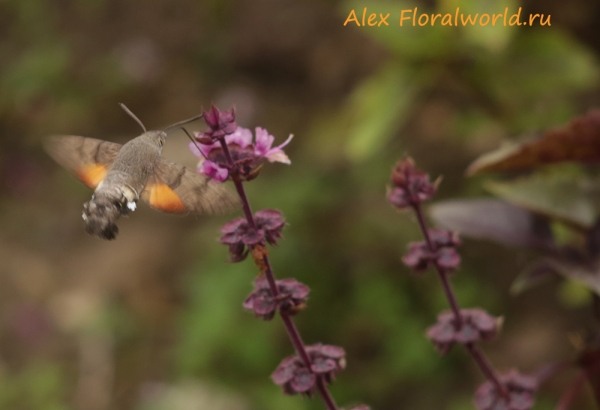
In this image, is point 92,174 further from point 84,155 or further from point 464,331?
point 464,331

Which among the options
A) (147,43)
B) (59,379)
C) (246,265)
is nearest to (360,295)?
(246,265)

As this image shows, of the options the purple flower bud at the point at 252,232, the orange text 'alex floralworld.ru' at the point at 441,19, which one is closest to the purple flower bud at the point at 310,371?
the purple flower bud at the point at 252,232

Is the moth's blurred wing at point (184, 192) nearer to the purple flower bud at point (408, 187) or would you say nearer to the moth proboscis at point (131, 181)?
the moth proboscis at point (131, 181)

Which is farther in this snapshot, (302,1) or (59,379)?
(302,1)

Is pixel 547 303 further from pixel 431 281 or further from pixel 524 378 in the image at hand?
pixel 524 378

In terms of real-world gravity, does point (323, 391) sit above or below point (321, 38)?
below

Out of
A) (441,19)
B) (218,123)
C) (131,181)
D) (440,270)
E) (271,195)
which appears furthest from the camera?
(271,195)

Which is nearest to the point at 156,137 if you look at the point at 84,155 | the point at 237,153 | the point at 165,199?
the point at 84,155
